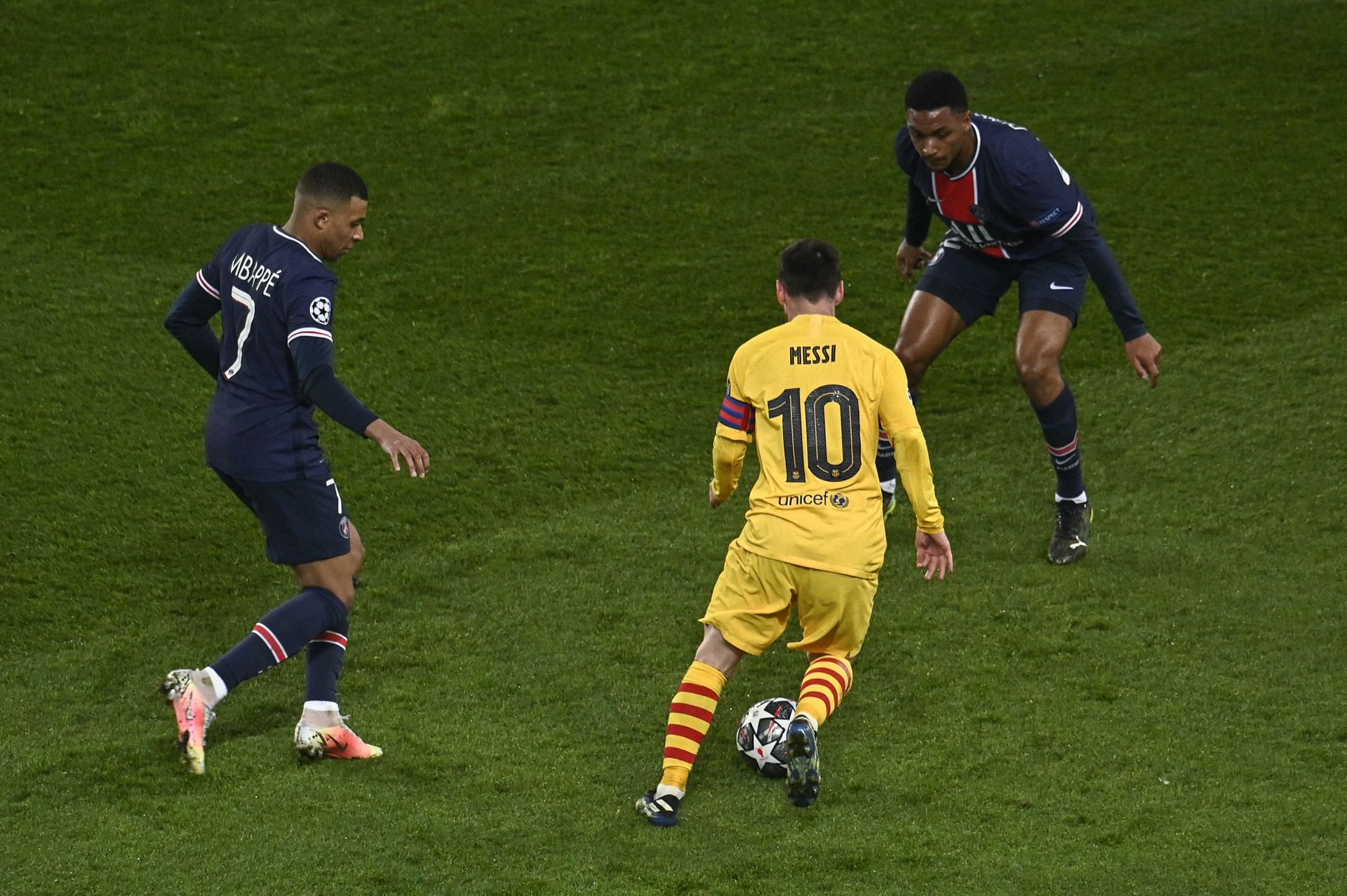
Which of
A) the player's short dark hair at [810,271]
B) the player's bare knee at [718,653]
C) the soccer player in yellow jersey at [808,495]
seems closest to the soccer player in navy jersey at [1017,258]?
the player's short dark hair at [810,271]

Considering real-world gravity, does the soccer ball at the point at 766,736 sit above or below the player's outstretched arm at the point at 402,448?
below

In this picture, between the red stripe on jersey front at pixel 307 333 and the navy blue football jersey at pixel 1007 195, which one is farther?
the navy blue football jersey at pixel 1007 195

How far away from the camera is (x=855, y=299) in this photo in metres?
8.23

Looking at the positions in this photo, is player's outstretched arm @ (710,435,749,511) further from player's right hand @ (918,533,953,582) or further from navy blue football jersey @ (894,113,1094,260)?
navy blue football jersey @ (894,113,1094,260)

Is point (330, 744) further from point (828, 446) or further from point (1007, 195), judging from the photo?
point (1007, 195)

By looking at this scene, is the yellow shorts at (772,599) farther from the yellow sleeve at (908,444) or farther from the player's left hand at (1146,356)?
the player's left hand at (1146,356)

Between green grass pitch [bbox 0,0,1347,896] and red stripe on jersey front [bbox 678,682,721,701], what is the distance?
307 mm

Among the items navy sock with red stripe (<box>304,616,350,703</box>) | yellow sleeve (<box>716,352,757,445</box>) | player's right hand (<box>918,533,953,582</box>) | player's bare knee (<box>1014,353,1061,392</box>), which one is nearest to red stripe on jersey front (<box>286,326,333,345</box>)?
navy sock with red stripe (<box>304,616,350,703</box>)

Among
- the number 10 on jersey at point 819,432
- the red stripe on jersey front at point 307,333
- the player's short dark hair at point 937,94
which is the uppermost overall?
the player's short dark hair at point 937,94

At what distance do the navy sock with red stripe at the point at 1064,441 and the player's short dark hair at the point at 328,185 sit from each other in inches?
106

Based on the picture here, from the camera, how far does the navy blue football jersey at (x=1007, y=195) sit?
18.4 ft

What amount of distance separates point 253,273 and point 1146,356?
3.00 m

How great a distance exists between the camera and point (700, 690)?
4.25 m

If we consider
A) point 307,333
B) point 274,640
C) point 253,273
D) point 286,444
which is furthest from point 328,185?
point 274,640
